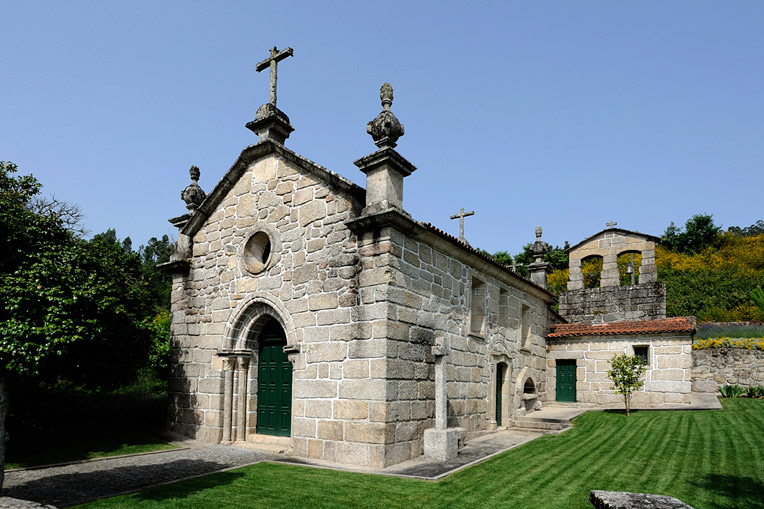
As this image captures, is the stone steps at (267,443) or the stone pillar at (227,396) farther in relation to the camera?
the stone pillar at (227,396)

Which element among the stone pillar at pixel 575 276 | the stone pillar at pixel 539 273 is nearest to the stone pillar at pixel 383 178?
the stone pillar at pixel 539 273

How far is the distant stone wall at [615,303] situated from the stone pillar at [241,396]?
45.6 ft

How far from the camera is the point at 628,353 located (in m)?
16.0

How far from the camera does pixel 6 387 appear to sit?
19.3 ft

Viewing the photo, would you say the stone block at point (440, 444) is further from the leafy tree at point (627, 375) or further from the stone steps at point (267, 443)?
the leafy tree at point (627, 375)

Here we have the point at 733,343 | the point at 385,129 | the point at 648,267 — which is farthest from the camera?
the point at 648,267

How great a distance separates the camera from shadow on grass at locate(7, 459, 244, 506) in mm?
6355

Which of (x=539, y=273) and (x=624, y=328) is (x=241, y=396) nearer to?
(x=539, y=273)

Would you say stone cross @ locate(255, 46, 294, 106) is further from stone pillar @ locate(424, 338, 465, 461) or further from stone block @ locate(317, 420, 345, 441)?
stone block @ locate(317, 420, 345, 441)

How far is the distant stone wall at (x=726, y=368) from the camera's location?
17375mm

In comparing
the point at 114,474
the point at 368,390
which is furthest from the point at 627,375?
the point at 114,474

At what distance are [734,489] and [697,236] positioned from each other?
37.8 m

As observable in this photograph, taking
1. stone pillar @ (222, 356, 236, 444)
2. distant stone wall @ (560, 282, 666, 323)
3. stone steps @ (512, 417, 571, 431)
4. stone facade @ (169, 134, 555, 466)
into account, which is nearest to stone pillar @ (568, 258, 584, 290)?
distant stone wall @ (560, 282, 666, 323)

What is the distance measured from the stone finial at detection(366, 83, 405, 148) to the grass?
721 centimetres
